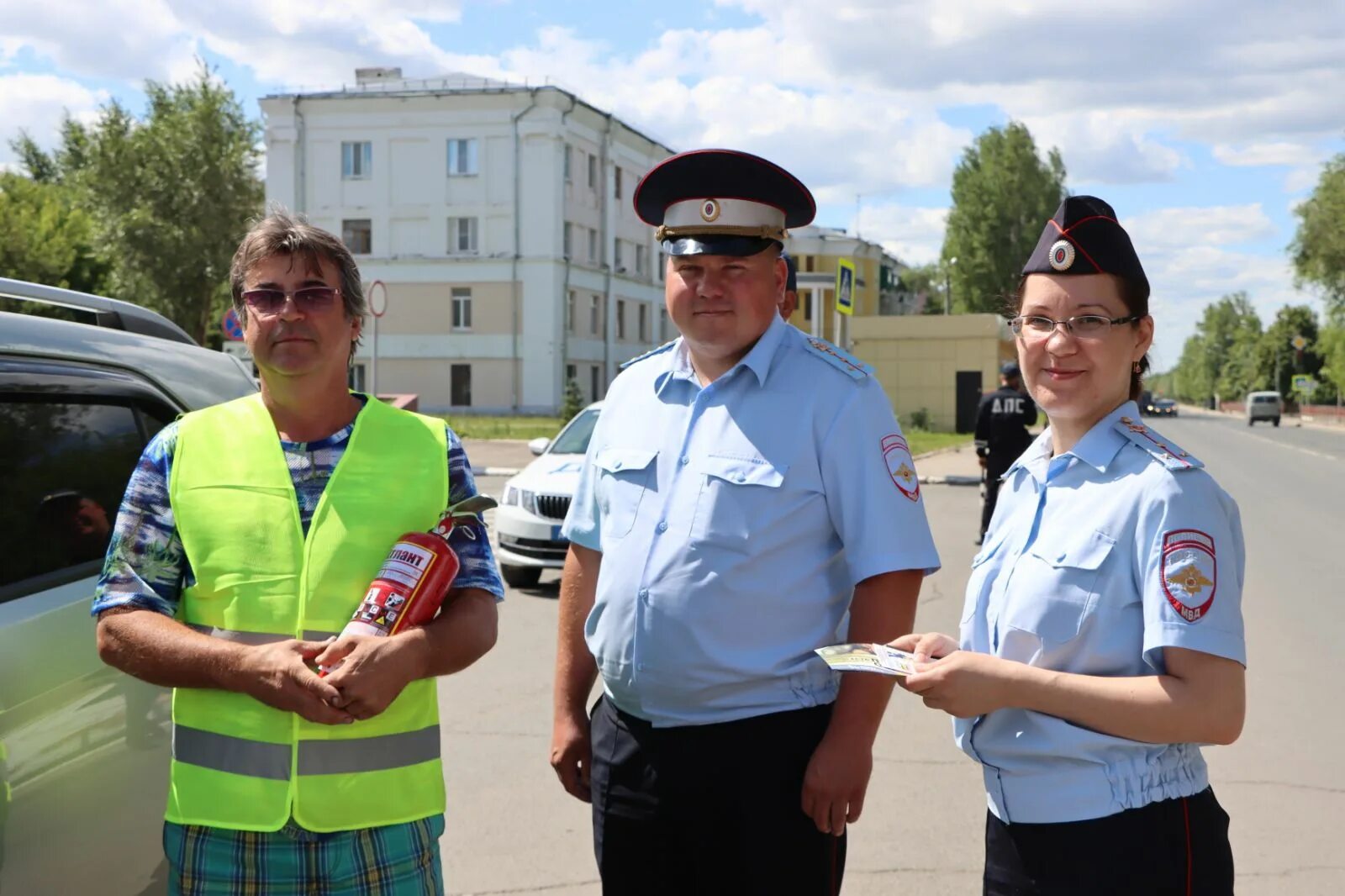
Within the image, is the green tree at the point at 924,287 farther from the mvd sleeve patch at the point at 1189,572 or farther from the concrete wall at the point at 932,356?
the mvd sleeve patch at the point at 1189,572

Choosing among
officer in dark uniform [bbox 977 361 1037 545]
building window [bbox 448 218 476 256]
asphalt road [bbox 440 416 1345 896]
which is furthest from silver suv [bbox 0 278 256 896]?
building window [bbox 448 218 476 256]

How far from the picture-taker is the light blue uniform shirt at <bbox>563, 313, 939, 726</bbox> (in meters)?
2.76

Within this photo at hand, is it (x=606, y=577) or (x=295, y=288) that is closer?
(x=295, y=288)

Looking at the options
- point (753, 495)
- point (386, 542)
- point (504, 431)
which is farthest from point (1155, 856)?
point (504, 431)

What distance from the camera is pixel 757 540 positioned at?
2771mm

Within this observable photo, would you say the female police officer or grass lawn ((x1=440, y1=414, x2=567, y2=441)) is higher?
the female police officer

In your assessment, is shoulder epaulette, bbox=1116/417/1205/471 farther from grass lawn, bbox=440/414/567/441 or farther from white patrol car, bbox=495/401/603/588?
grass lawn, bbox=440/414/567/441

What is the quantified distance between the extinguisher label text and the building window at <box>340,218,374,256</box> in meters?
51.6

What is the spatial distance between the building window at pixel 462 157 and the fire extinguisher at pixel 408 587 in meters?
50.5

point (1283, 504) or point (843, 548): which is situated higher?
point (843, 548)

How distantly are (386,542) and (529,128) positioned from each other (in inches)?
1962

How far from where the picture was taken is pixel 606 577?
2.99 metres

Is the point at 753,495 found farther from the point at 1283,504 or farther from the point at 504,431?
the point at 504,431

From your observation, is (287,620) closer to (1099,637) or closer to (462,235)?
(1099,637)
